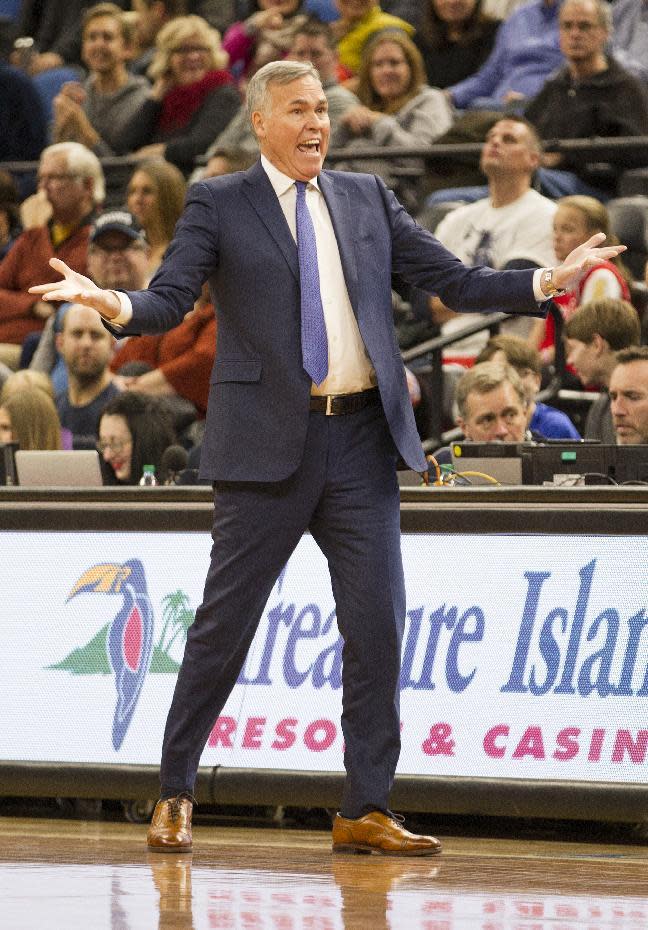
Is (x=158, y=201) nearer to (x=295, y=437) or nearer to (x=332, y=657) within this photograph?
(x=332, y=657)

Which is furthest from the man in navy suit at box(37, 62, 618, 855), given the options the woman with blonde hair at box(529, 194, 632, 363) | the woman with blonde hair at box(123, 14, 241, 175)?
the woman with blonde hair at box(123, 14, 241, 175)

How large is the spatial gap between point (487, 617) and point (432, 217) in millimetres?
4635

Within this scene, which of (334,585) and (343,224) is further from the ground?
(343,224)

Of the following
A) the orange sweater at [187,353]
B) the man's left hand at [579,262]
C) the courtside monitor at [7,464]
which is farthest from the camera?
the orange sweater at [187,353]

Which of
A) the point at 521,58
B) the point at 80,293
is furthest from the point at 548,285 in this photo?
the point at 521,58

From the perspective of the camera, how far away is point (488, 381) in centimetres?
668

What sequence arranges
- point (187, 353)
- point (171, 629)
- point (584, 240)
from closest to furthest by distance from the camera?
point (171, 629) → point (584, 240) → point (187, 353)

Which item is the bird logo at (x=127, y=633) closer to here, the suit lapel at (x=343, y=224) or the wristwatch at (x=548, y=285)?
the suit lapel at (x=343, y=224)

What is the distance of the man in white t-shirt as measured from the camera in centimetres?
875

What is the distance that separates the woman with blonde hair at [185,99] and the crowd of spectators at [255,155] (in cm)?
1

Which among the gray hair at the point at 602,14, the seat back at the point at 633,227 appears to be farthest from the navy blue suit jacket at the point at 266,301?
the gray hair at the point at 602,14

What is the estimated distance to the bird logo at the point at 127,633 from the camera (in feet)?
17.6

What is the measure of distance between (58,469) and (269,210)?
182 centimetres

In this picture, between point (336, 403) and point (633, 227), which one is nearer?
point (336, 403)
